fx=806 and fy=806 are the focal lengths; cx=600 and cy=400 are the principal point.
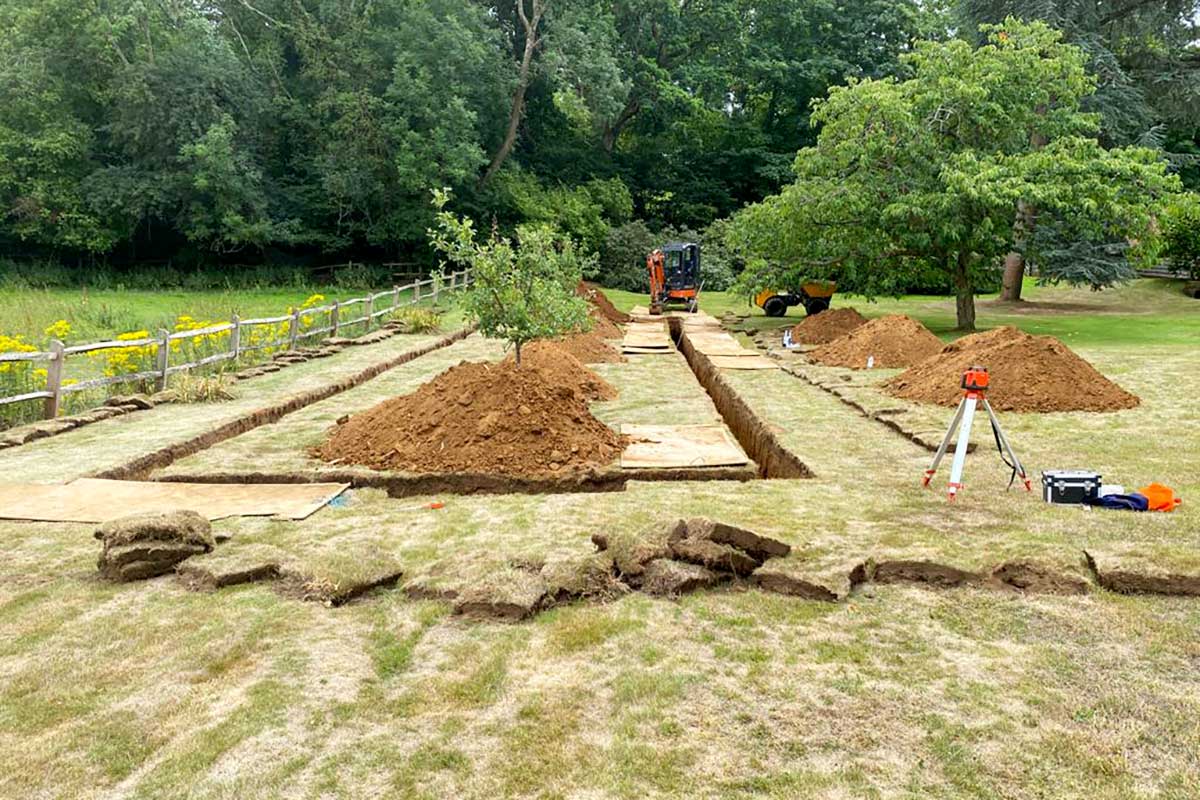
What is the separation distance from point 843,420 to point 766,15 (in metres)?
41.7

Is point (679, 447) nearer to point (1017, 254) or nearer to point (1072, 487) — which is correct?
point (1072, 487)

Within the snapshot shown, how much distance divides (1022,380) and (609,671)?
8.66 metres

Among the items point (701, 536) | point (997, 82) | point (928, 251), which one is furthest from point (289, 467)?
point (997, 82)

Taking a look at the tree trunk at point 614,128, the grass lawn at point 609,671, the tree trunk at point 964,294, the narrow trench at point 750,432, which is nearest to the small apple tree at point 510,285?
the narrow trench at point 750,432

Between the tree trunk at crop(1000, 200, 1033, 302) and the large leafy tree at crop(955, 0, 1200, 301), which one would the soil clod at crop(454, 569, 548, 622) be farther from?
the large leafy tree at crop(955, 0, 1200, 301)

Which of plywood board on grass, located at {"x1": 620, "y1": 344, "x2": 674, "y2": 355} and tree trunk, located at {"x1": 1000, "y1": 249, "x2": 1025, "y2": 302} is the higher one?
tree trunk, located at {"x1": 1000, "y1": 249, "x2": 1025, "y2": 302}

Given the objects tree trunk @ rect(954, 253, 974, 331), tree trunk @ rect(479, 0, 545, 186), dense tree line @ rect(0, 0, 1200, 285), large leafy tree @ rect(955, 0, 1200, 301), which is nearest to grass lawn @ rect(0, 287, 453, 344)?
dense tree line @ rect(0, 0, 1200, 285)

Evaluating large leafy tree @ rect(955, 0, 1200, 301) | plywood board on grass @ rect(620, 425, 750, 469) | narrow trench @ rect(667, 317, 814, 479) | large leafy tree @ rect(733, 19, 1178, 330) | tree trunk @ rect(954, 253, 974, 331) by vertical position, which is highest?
large leafy tree @ rect(955, 0, 1200, 301)

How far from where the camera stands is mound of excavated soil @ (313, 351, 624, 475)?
7121 mm

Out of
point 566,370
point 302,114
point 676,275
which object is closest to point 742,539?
point 566,370

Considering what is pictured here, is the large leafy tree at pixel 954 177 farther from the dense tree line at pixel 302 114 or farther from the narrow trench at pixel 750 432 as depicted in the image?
the dense tree line at pixel 302 114

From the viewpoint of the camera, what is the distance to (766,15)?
4456 cm

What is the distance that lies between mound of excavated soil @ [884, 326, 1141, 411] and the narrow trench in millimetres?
2214

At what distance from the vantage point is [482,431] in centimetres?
739
